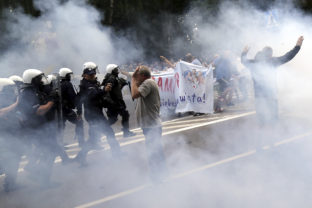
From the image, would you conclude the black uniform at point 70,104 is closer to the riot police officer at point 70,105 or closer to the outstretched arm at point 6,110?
the riot police officer at point 70,105

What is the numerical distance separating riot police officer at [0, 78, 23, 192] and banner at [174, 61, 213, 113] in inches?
192

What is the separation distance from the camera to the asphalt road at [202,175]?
3432 millimetres

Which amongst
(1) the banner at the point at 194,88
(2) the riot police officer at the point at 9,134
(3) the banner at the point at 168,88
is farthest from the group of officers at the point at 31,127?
(3) the banner at the point at 168,88

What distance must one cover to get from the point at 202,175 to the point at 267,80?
6.88 ft

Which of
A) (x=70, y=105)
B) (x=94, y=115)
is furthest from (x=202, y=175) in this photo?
(x=70, y=105)

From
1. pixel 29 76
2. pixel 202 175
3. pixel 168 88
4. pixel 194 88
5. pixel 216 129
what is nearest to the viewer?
pixel 202 175

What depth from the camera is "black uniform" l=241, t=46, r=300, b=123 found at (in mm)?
5273

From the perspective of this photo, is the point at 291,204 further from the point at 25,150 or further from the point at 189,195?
the point at 25,150

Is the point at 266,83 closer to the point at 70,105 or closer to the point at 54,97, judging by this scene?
the point at 54,97

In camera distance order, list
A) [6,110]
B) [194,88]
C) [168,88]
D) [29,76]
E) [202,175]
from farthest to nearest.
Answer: [168,88] → [194,88] → [29,76] → [6,110] → [202,175]

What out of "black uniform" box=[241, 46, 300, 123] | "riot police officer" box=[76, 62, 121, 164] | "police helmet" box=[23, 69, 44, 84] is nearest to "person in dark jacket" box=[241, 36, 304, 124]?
"black uniform" box=[241, 46, 300, 123]

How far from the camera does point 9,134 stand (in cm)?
431

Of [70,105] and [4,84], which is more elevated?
[4,84]

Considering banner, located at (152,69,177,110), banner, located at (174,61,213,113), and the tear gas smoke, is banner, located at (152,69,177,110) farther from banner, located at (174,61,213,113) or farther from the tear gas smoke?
the tear gas smoke
